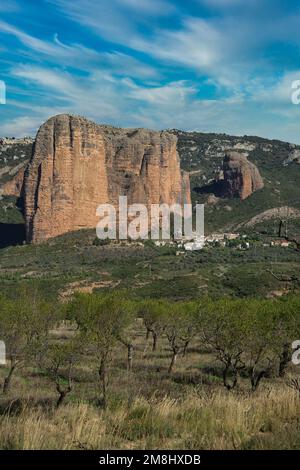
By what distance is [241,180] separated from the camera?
5650 inches

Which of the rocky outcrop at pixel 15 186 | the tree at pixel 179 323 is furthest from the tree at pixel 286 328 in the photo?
the rocky outcrop at pixel 15 186

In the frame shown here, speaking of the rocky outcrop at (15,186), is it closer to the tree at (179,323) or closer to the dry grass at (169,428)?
the tree at (179,323)

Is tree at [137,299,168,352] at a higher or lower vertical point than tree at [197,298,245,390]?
lower

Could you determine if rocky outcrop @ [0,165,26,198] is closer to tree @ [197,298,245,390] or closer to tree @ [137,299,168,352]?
tree @ [137,299,168,352]

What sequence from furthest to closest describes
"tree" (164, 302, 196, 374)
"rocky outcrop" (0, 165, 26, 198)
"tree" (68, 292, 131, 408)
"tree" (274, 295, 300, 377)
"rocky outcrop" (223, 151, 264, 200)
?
"rocky outcrop" (223, 151, 264, 200), "rocky outcrop" (0, 165, 26, 198), "tree" (164, 302, 196, 374), "tree" (274, 295, 300, 377), "tree" (68, 292, 131, 408)

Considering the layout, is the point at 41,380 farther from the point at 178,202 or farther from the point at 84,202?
the point at 178,202

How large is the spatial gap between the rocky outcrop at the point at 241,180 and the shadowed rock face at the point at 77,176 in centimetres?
2934

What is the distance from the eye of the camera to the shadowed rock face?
4328 inches

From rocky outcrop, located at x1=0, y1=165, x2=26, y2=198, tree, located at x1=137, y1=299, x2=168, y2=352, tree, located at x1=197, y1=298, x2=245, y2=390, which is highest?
rocky outcrop, located at x1=0, y1=165, x2=26, y2=198

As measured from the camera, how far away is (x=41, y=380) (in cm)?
2630

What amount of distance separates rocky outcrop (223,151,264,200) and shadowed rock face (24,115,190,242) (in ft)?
96.3

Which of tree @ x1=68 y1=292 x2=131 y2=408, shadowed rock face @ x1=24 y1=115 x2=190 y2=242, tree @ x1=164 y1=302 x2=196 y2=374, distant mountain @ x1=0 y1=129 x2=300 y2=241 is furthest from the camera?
distant mountain @ x1=0 y1=129 x2=300 y2=241

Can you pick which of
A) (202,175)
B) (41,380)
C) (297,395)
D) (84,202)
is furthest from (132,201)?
(297,395)

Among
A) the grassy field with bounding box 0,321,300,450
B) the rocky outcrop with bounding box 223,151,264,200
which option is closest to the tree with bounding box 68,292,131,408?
the grassy field with bounding box 0,321,300,450
